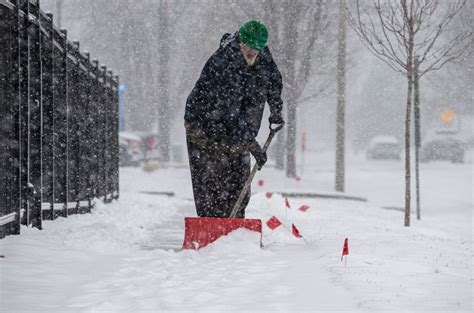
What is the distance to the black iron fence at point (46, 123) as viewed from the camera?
Result: 19.7ft

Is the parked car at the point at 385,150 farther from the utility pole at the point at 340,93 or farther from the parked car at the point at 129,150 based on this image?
the utility pole at the point at 340,93

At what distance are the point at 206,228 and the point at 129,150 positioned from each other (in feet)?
67.5

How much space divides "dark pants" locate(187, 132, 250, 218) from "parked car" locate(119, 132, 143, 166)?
19.5m

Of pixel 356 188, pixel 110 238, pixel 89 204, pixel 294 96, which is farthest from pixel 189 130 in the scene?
pixel 356 188

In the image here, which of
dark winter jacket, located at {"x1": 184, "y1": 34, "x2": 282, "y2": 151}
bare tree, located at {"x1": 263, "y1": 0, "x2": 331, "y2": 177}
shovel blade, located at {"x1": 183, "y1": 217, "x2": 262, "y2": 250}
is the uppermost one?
bare tree, located at {"x1": 263, "y1": 0, "x2": 331, "y2": 177}

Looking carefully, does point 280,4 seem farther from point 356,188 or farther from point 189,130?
point 189,130

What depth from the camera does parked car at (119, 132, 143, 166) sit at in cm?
2588

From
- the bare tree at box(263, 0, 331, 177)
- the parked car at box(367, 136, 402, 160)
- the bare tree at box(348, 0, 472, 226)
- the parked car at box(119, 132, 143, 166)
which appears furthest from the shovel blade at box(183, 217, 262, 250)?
the parked car at box(367, 136, 402, 160)

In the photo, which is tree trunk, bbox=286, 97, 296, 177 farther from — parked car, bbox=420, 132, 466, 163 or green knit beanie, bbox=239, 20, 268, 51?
parked car, bbox=420, 132, 466, 163

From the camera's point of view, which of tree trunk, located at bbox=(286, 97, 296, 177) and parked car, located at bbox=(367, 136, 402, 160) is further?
parked car, located at bbox=(367, 136, 402, 160)

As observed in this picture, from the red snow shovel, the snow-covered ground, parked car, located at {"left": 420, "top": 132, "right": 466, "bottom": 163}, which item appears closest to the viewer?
the snow-covered ground

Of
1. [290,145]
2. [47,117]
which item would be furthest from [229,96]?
[290,145]

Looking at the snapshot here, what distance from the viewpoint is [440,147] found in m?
38.2

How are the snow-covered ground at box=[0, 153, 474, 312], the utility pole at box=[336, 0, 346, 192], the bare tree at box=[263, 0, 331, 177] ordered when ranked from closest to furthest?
the snow-covered ground at box=[0, 153, 474, 312] < the utility pole at box=[336, 0, 346, 192] < the bare tree at box=[263, 0, 331, 177]
